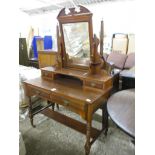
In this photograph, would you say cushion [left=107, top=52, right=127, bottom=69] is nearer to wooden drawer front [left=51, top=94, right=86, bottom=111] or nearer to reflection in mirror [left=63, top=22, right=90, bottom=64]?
reflection in mirror [left=63, top=22, right=90, bottom=64]

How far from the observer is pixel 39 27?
662 cm

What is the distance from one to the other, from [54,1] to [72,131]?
4113mm

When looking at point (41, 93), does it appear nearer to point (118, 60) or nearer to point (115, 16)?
point (118, 60)

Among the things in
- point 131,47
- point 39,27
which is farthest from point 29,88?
point 39,27

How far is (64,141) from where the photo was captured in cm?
194

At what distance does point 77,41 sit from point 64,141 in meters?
1.25

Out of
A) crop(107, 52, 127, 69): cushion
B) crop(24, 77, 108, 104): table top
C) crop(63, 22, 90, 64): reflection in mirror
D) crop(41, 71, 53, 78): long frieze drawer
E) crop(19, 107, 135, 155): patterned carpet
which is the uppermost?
crop(63, 22, 90, 64): reflection in mirror

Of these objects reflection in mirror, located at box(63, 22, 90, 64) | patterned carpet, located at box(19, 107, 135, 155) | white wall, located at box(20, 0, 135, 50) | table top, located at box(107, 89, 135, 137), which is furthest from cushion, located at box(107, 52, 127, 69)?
table top, located at box(107, 89, 135, 137)

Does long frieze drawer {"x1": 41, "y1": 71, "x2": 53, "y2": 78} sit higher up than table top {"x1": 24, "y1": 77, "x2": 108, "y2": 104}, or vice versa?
long frieze drawer {"x1": 41, "y1": 71, "x2": 53, "y2": 78}

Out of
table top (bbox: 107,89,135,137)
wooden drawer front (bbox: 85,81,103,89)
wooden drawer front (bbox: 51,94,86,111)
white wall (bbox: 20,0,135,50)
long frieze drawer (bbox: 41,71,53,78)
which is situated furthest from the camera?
white wall (bbox: 20,0,135,50)

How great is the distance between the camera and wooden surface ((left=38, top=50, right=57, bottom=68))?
3.05m

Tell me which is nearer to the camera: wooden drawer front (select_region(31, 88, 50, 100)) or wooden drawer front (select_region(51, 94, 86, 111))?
wooden drawer front (select_region(51, 94, 86, 111))

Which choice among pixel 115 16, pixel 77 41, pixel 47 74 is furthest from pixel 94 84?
pixel 115 16
